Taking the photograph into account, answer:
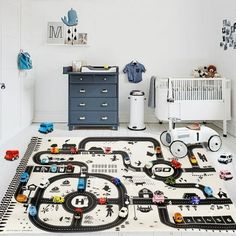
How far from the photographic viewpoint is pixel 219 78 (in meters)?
4.14

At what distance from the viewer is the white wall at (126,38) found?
4.69 metres

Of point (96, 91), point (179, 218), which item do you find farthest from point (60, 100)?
point (179, 218)

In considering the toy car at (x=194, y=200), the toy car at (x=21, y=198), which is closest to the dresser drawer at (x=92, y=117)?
the toy car at (x=21, y=198)

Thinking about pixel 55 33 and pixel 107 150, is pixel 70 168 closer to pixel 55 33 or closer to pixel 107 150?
pixel 107 150

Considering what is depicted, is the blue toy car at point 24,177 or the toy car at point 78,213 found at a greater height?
the blue toy car at point 24,177

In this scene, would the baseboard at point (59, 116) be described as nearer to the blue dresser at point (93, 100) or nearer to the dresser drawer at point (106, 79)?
the blue dresser at point (93, 100)

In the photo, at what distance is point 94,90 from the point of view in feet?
14.3

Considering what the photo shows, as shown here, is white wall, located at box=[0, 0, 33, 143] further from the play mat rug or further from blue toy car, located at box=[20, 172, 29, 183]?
blue toy car, located at box=[20, 172, 29, 183]

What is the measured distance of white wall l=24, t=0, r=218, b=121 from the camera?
469 centimetres

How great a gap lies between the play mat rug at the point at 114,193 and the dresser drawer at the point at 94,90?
3.60 feet

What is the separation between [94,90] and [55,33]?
1149 mm

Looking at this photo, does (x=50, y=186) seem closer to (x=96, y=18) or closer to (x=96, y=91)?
(x=96, y=91)

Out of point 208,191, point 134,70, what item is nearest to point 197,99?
point 134,70

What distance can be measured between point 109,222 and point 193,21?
3.67 meters
